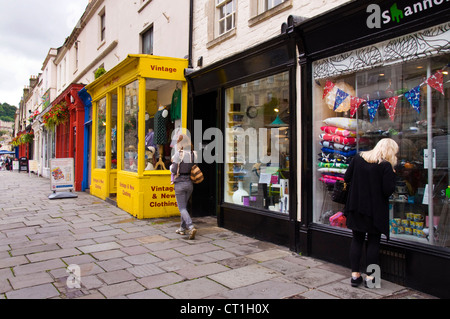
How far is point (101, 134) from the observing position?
38.9 feet

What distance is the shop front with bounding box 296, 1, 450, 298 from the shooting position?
4008 millimetres

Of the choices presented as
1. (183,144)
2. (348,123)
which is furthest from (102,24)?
(348,123)

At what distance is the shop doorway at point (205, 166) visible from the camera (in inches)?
333

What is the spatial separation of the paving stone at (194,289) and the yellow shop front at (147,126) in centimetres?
426

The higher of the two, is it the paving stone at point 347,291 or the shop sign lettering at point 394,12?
the shop sign lettering at point 394,12

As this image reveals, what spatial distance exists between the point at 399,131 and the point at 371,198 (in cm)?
123

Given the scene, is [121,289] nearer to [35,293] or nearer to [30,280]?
[35,293]

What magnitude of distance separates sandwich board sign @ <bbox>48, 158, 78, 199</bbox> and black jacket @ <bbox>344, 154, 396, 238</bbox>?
9.80 meters

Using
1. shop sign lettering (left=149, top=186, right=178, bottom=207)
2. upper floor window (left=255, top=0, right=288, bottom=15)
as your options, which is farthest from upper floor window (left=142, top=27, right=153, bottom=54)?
upper floor window (left=255, top=0, right=288, bottom=15)

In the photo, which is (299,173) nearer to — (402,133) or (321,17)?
(402,133)

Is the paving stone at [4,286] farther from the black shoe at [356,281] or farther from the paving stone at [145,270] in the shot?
the black shoe at [356,281]

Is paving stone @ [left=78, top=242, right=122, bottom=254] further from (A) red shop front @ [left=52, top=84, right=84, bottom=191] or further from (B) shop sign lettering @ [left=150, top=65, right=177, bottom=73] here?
(A) red shop front @ [left=52, top=84, right=84, bottom=191]

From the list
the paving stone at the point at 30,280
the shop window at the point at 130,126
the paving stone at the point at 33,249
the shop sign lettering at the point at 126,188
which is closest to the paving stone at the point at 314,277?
the paving stone at the point at 30,280

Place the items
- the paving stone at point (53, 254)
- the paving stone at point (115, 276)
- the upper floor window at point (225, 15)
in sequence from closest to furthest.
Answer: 1. the paving stone at point (115, 276)
2. the paving stone at point (53, 254)
3. the upper floor window at point (225, 15)
